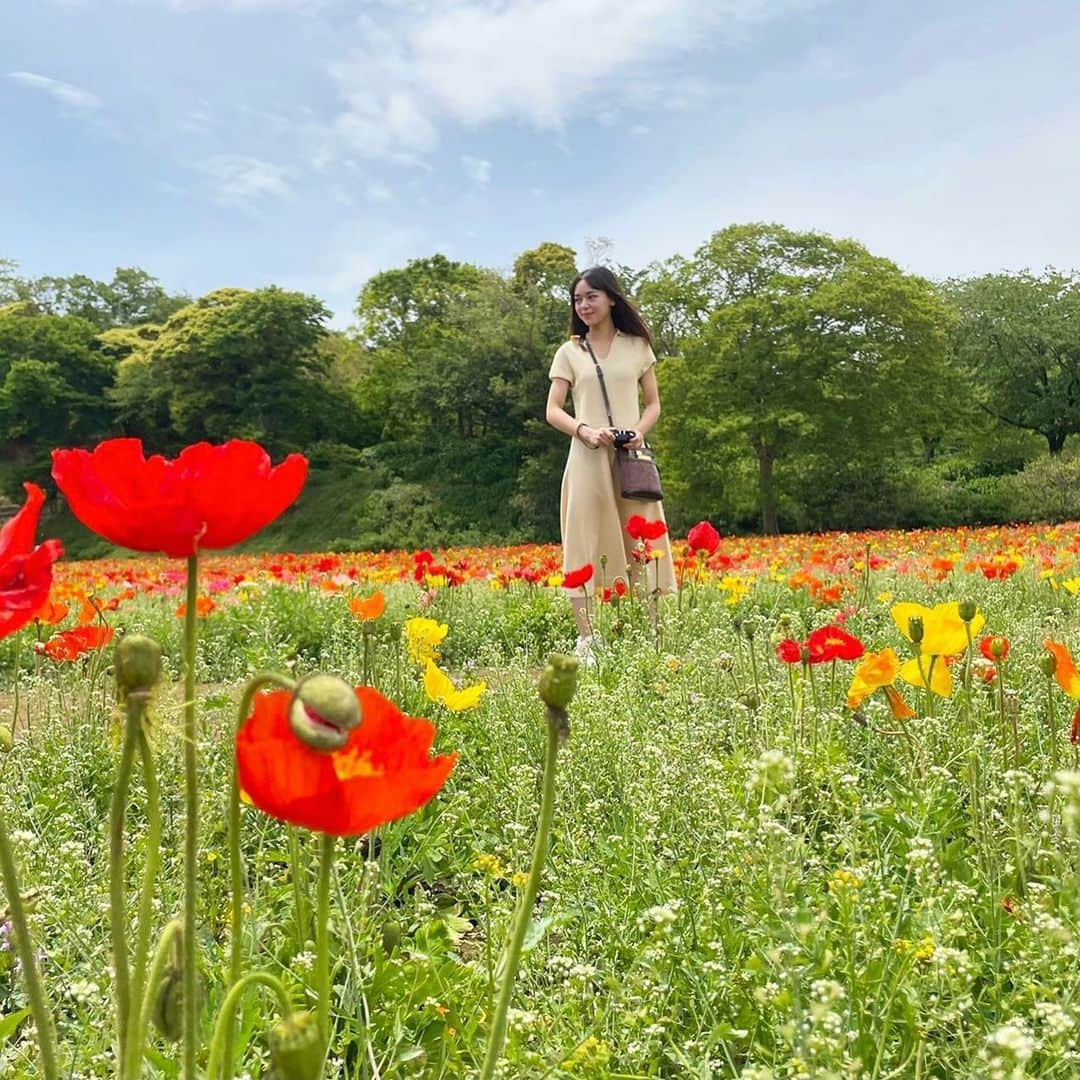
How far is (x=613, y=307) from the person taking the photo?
5.06 m

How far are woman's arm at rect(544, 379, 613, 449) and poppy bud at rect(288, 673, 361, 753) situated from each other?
12.7ft

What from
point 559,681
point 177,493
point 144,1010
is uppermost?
point 177,493

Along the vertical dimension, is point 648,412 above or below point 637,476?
above

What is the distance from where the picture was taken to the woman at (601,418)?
4844 mm

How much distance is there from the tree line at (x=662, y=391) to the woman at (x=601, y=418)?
1704 centimetres

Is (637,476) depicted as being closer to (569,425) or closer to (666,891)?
(569,425)

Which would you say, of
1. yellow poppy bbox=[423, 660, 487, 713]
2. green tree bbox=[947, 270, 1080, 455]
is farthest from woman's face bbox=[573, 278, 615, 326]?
green tree bbox=[947, 270, 1080, 455]

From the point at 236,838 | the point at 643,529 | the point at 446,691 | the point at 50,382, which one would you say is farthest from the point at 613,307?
the point at 50,382

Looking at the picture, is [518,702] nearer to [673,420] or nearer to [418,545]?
[673,420]

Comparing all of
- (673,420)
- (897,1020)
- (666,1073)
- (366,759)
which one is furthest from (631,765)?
(673,420)

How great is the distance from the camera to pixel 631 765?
2383 millimetres

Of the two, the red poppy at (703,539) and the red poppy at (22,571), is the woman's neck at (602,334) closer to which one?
the red poppy at (703,539)

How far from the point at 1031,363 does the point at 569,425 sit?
30716 mm

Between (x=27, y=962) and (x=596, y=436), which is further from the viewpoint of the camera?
(x=596, y=436)
